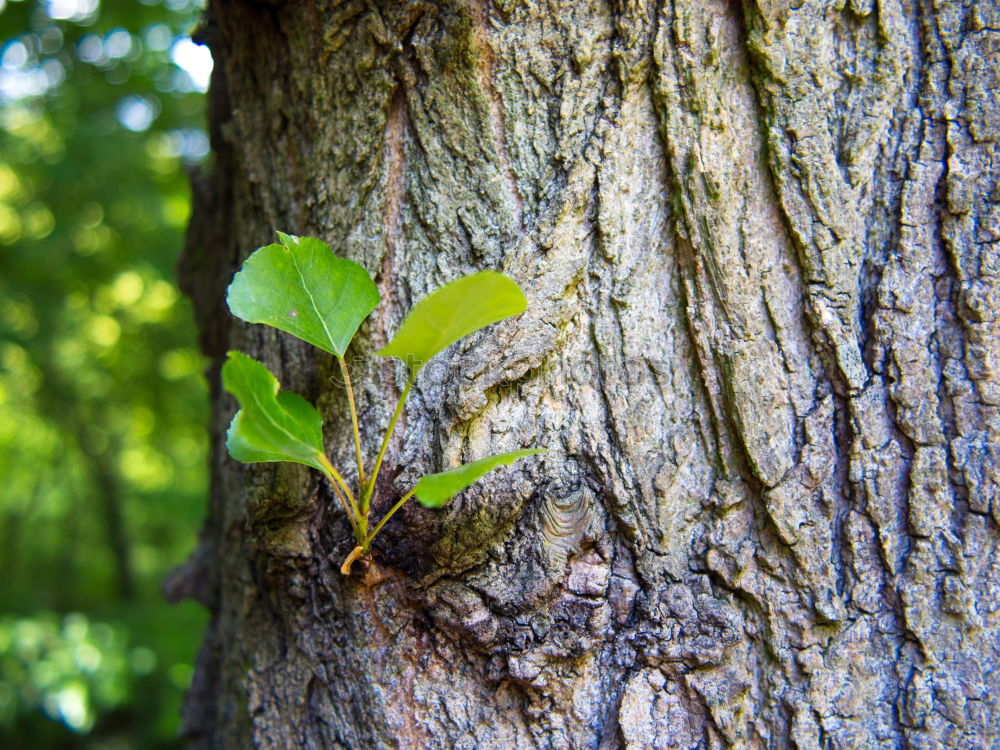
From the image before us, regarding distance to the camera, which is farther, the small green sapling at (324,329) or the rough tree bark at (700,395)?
the rough tree bark at (700,395)

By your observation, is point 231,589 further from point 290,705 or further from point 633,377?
point 633,377

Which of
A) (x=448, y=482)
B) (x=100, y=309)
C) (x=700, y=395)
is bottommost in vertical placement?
(x=448, y=482)

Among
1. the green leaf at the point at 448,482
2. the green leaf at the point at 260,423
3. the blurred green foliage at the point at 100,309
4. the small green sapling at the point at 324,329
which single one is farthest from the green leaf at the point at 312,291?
the blurred green foliage at the point at 100,309

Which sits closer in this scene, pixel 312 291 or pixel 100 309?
pixel 312 291

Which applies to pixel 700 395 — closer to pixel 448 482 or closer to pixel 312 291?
pixel 448 482

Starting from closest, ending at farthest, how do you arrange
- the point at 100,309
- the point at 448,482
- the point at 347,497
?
1. the point at 448,482
2. the point at 347,497
3. the point at 100,309

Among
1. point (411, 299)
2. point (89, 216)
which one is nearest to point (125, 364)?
point (89, 216)

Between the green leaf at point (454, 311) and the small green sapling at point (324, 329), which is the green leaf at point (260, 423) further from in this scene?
the green leaf at point (454, 311)

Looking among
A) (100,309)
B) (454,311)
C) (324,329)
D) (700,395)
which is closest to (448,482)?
(454,311)

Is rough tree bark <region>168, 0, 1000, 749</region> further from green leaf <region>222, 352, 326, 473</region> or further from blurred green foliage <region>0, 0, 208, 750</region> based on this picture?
blurred green foliage <region>0, 0, 208, 750</region>
